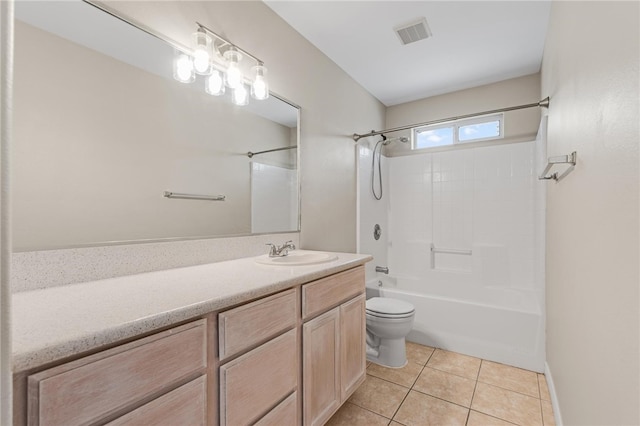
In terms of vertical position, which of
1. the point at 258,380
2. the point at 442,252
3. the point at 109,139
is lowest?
the point at 258,380

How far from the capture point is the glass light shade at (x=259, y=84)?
177 centimetres

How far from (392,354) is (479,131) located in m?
2.46

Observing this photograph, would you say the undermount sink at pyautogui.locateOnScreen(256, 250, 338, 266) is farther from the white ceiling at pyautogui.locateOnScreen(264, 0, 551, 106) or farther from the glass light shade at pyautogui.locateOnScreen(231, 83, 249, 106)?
the white ceiling at pyautogui.locateOnScreen(264, 0, 551, 106)

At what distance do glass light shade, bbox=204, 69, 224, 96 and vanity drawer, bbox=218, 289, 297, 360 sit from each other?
1158mm

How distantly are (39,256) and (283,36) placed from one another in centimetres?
187

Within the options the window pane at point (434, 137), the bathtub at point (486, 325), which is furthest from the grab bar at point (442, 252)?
A: the window pane at point (434, 137)

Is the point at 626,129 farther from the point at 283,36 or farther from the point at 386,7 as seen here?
the point at 283,36

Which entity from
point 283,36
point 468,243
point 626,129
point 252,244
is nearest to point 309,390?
point 252,244

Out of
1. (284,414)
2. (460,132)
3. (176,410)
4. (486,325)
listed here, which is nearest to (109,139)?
(176,410)

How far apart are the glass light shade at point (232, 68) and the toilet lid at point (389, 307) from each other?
1843mm

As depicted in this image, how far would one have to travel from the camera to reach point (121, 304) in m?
0.84

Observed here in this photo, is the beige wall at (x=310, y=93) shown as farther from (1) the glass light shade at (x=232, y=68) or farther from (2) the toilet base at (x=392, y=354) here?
(2) the toilet base at (x=392, y=354)

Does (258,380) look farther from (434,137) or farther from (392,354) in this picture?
(434,137)

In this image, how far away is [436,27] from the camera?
2121 mm
